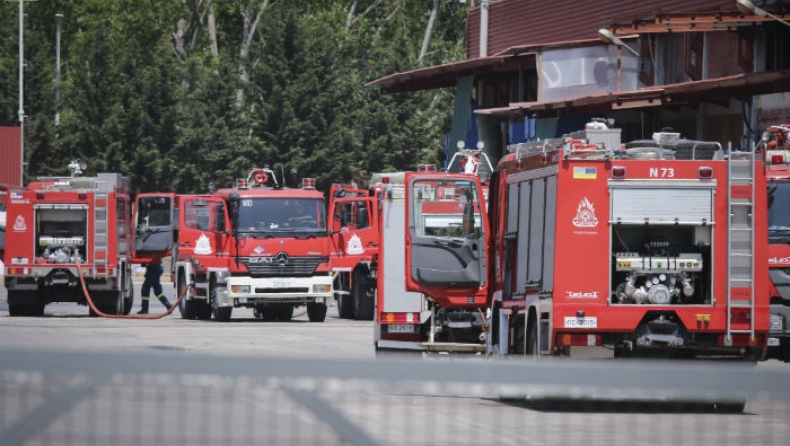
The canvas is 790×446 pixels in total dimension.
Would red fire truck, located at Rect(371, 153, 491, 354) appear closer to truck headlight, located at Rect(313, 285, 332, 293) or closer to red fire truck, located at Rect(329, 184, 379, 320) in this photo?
truck headlight, located at Rect(313, 285, 332, 293)

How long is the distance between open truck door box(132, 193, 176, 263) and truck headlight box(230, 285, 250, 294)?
4.36m

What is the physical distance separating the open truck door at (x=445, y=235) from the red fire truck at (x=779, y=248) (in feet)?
12.8

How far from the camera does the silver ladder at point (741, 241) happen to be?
48.3 feet

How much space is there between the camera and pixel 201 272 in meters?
31.8

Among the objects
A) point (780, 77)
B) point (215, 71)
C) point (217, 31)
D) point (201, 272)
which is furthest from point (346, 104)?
point (780, 77)

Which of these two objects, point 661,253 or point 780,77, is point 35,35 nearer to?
point 780,77

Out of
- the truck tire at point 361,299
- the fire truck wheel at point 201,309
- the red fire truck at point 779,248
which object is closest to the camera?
the red fire truck at point 779,248

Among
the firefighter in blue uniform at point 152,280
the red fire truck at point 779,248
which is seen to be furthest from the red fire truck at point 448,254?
the firefighter in blue uniform at point 152,280

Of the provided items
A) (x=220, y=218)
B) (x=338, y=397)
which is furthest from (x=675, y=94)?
(x=338, y=397)

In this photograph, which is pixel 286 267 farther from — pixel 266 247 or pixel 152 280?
pixel 152 280

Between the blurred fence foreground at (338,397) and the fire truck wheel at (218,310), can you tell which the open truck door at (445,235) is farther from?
the fire truck wheel at (218,310)

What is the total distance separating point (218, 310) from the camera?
31.7 m

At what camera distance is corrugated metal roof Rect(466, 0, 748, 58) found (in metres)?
40.2

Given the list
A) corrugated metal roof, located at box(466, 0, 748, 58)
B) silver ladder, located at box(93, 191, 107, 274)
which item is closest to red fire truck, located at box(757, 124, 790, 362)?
silver ladder, located at box(93, 191, 107, 274)
